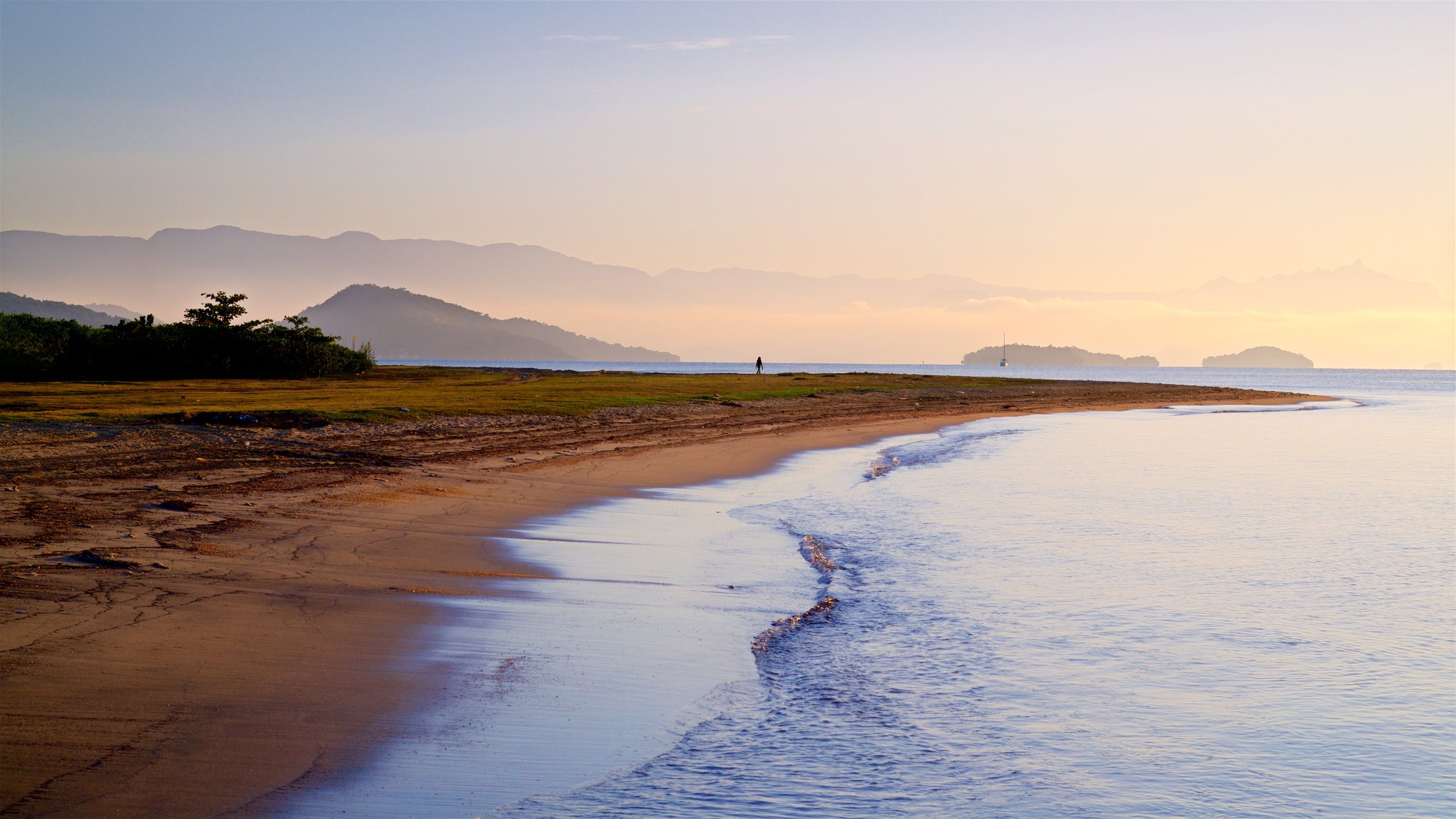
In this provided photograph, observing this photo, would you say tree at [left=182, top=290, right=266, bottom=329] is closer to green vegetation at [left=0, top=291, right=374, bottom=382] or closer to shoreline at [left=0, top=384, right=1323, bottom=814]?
green vegetation at [left=0, top=291, right=374, bottom=382]

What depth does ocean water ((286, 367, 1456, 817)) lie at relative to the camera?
219 inches

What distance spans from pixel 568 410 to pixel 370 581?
72.9ft

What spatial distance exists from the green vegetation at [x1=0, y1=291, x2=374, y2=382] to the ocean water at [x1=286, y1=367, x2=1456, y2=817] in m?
38.6

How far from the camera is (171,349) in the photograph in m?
46.6

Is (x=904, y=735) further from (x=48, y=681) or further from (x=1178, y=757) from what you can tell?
(x=48, y=681)

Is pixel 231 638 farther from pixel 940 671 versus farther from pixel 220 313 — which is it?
pixel 220 313

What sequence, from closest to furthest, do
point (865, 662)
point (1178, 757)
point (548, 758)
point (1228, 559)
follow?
point (548, 758), point (1178, 757), point (865, 662), point (1228, 559)

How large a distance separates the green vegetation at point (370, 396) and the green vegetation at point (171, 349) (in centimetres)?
203

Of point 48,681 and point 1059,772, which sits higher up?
point 48,681

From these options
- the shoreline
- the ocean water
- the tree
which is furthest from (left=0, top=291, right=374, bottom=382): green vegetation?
the ocean water

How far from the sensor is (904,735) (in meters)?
6.40

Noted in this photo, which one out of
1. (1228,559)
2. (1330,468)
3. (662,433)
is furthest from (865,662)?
(1330,468)

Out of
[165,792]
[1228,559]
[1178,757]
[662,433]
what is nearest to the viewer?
[165,792]

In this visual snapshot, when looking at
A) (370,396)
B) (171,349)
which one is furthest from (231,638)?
(171,349)
